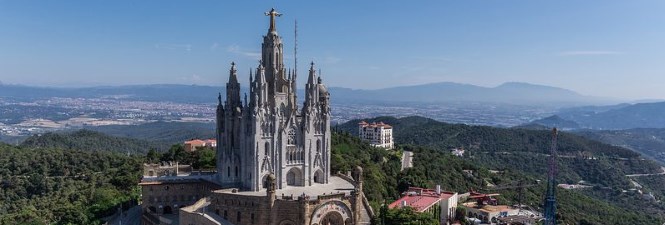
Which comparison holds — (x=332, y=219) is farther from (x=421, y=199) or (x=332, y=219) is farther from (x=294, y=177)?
(x=421, y=199)

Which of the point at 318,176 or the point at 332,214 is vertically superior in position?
the point at 318,176

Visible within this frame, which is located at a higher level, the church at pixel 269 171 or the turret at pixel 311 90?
the turret at pixel 311 90

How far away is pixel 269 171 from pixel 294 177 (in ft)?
8.43

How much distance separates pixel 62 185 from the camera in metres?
69.6

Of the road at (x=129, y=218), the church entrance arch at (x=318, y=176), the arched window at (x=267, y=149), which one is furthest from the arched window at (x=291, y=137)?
the road at (x=129, y=218)

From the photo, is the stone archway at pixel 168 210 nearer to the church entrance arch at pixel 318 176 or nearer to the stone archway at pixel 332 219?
the church entrance arch at pixel 318 176

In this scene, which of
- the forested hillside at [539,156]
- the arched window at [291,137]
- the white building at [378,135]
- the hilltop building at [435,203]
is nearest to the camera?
the arched window at [291,137]

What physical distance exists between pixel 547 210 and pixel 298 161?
24831mm

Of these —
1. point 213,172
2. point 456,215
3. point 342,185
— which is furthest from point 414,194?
point 213,172

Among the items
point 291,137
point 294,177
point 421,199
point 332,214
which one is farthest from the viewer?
point 421,199

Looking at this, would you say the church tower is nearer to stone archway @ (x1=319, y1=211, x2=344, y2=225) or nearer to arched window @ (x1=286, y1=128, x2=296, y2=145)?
arched window @ (x1=286, y1=128, x2=296, y2=145)

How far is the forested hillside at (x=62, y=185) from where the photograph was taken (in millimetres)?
50688

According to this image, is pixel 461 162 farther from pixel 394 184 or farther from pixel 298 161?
pixel 298 161

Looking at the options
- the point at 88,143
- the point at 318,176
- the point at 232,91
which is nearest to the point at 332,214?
the point at 318,176
